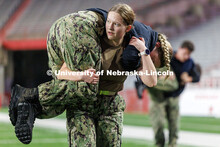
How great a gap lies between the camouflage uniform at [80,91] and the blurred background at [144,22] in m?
13.0

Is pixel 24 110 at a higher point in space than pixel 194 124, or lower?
higher

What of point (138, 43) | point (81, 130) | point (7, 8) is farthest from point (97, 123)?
point (7, 8)

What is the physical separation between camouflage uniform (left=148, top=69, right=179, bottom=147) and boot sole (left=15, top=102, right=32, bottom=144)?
12.5ft

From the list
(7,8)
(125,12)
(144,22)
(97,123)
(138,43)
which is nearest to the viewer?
(125,12)

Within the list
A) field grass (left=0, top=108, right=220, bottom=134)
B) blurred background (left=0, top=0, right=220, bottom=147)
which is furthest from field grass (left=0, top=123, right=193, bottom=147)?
blurred background (left=0, top=0, right=220, bottom=147)

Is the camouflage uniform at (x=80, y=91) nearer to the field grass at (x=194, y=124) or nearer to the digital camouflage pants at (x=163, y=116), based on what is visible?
the digital camouflage pants at (x=163, y=116)

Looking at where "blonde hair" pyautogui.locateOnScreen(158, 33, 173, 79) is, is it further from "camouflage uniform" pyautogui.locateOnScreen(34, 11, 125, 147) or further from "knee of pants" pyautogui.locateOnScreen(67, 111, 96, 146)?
"knee of pants" pyautogui.locateOnScreen(67, 111, 96, 146)

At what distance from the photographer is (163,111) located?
722 cm

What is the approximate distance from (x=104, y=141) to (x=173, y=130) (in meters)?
3.73

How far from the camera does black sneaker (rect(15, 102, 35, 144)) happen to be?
339cm

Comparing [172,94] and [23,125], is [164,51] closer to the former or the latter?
[23,125]

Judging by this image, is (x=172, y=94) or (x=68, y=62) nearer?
(x=68, y=62)

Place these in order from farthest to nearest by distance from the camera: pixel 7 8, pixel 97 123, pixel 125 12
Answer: pixel 7 8, pixel 97 123, pixel 125 12

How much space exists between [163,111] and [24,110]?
160 inches
